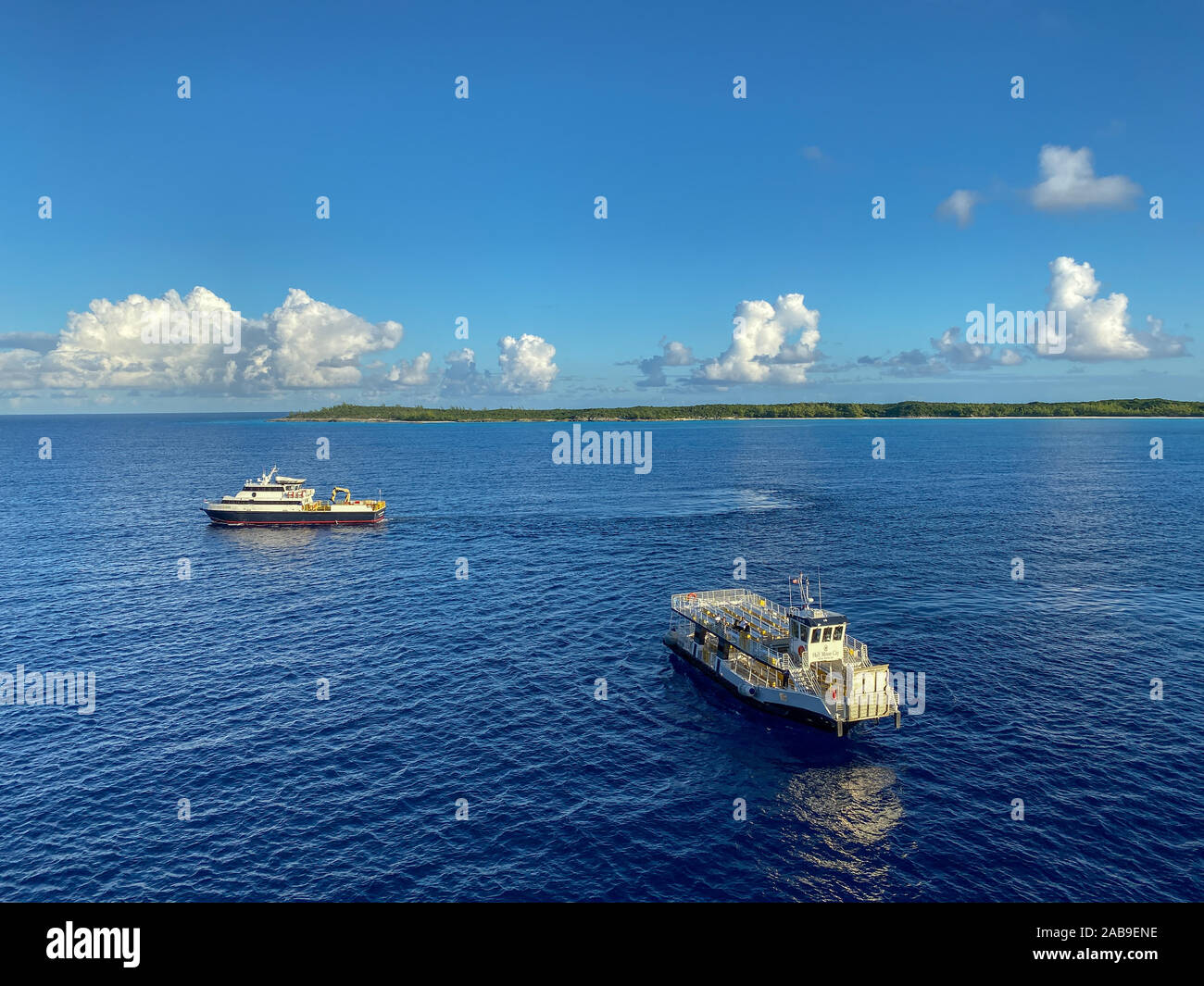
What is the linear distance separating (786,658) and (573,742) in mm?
23176

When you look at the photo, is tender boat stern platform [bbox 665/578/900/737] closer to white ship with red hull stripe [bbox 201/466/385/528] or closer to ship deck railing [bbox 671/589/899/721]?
ship deck railing [bbox 671/589/899/721]

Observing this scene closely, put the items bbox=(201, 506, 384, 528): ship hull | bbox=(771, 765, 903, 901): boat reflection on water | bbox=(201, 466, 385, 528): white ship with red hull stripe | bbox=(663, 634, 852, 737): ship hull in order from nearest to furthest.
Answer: bbox=(771, 765, 903, 901): boat reflection on water → bbox=(663, 634, 852, 737): ship hull → bbox=(201, 506, 384, 528): ship hull → bbox=(201, 466, 385, 528): white ship with red hull stripe

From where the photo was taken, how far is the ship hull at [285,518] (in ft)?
512

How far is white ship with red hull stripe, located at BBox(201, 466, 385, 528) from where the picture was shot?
512ft

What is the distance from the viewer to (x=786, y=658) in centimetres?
6925

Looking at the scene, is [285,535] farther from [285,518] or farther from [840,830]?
[840,830]

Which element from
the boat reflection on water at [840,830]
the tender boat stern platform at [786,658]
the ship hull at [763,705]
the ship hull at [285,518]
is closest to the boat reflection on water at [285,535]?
the ship hull at [285,518]

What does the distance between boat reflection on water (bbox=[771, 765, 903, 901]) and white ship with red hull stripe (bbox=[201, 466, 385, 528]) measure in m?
125

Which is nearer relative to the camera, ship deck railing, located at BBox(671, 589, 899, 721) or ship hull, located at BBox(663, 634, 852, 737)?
ship deck railing, located at BBox(671, 589, 899, 721)

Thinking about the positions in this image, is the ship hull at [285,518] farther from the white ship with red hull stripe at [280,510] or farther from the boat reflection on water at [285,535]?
the boat reflection on water at [285,535]

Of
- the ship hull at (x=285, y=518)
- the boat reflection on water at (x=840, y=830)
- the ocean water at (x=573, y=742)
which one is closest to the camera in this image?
the boat reflection on water at (x=840, y=830)

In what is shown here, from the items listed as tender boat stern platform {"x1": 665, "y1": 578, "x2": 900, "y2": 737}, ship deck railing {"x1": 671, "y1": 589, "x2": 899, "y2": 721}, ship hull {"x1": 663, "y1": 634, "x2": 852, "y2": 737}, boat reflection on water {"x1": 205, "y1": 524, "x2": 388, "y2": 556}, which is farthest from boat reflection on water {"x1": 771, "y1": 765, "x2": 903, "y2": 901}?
boat reflection on water {"x1": 205, "y1": 524, "x2": 388, "y2": 556}

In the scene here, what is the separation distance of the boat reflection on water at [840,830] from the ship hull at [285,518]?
124733 millimetres

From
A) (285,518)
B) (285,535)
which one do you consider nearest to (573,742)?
(285,535)
